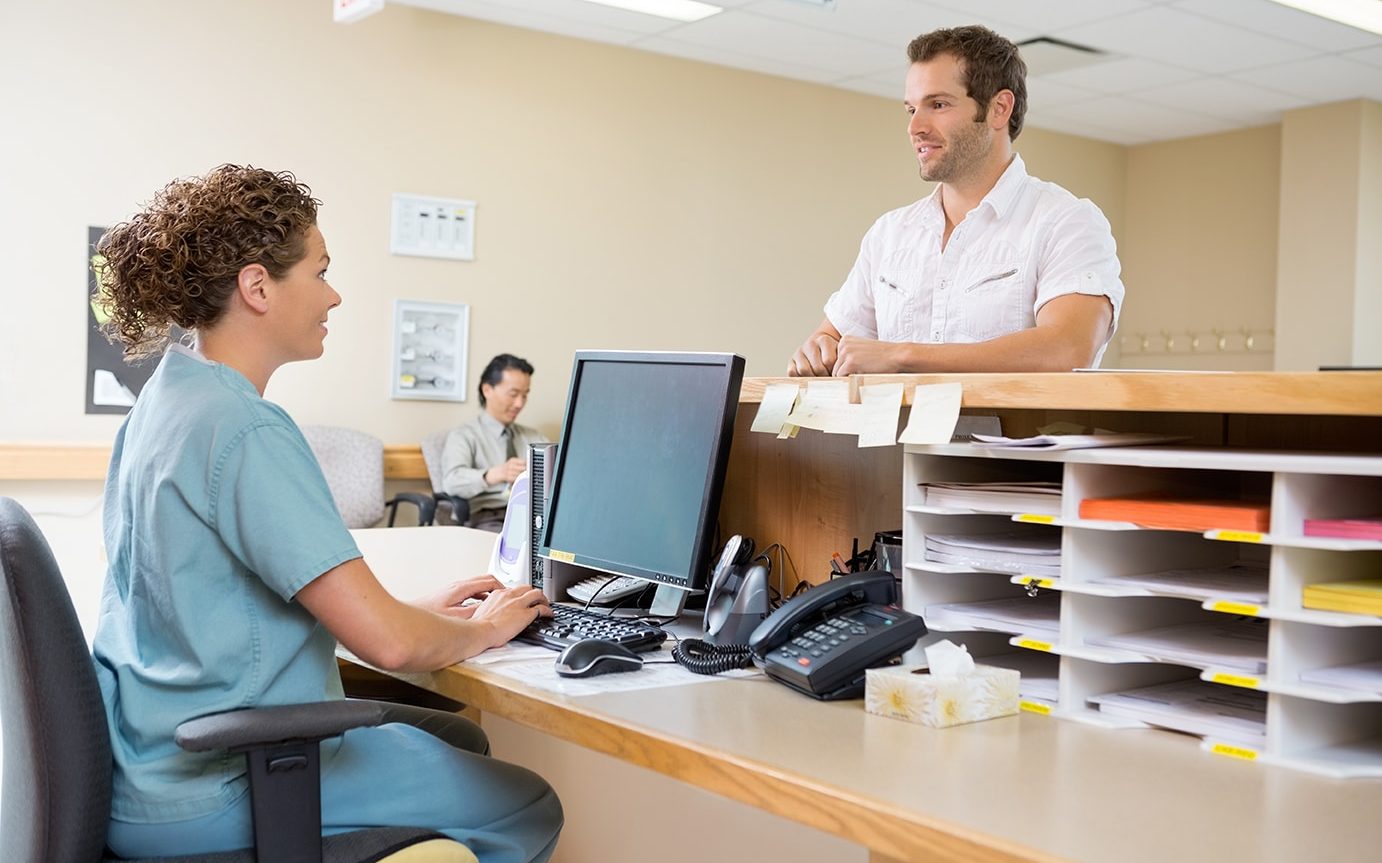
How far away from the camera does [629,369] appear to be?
6.72 feet

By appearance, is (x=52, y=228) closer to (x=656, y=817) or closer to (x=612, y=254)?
(x=612, y=254)

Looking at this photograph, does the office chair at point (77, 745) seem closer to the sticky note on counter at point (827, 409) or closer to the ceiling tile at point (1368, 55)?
the sticky note on counter at point (827, 409)

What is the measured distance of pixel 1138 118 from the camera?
24.3 feet

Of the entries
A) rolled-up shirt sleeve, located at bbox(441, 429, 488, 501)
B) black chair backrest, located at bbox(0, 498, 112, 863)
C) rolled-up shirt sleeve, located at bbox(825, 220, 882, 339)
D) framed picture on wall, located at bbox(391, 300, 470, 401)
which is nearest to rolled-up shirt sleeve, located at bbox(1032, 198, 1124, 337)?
rolled-up shirt sleeve, located at bbox(825, 220, 882, 339)

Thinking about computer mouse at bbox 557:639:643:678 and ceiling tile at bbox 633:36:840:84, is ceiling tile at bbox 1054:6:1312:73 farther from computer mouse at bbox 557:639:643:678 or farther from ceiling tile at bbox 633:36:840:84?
computer mouse at bbox 557:639:643:678

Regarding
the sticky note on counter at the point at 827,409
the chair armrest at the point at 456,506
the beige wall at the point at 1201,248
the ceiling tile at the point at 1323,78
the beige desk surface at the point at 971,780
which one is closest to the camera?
the beige desk surface at the point at 971,780

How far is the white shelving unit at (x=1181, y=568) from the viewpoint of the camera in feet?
4.09

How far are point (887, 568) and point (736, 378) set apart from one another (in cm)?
34

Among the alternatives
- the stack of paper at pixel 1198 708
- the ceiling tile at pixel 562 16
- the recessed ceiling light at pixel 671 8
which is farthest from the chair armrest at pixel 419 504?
the stack of paper at pixel 1198 708

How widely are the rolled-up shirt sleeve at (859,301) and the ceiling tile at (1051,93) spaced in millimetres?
4240

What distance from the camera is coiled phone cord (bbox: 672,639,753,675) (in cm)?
165

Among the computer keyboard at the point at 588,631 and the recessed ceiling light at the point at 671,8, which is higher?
the recessed ceiling light at the point at 671,8

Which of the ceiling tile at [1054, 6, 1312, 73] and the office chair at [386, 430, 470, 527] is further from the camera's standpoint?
the ceiling tile at [1054, 6, 1312, 73]

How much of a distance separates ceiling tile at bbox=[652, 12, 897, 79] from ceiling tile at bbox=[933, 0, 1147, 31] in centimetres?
66
